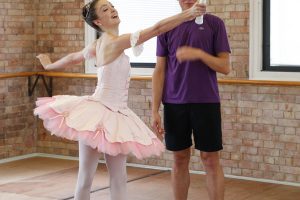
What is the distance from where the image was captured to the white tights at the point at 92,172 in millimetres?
3654

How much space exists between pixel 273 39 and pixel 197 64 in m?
2.02

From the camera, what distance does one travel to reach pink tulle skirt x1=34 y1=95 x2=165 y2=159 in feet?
11.9

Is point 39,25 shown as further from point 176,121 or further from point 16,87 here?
point 176,121

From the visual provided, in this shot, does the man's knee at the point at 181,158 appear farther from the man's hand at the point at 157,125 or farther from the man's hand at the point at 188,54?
the man's hand at the point at 188,54

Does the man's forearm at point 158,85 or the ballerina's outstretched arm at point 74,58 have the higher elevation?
the ballerina's outstretched arm at point 74,58

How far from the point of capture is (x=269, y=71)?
573cm

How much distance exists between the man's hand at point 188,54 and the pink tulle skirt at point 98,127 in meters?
0.47

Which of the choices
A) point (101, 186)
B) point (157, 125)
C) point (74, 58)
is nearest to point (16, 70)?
point (101, 186)

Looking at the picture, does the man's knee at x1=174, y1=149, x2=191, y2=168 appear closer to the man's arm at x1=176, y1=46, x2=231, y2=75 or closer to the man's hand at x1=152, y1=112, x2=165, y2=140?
the man's hand at x1=152, y1=112, x2=165, y2=140

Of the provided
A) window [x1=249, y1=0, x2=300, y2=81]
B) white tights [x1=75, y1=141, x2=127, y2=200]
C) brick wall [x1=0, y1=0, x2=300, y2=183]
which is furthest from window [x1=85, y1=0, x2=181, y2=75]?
white tights [x1=75, y1=141, x2=127, y2=200]

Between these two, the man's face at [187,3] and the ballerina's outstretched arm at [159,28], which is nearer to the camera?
the ballerina's outstretched arm at [159,28]

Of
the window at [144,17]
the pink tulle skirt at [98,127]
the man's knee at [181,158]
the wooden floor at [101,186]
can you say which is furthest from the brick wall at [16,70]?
the man's knee at [181,158]

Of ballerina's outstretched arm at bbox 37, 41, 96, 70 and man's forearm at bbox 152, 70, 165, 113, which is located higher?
ballerina's outstretched arm at bbox 37, 41, 96, 70

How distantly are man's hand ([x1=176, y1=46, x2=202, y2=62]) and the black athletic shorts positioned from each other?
1.18 ft
